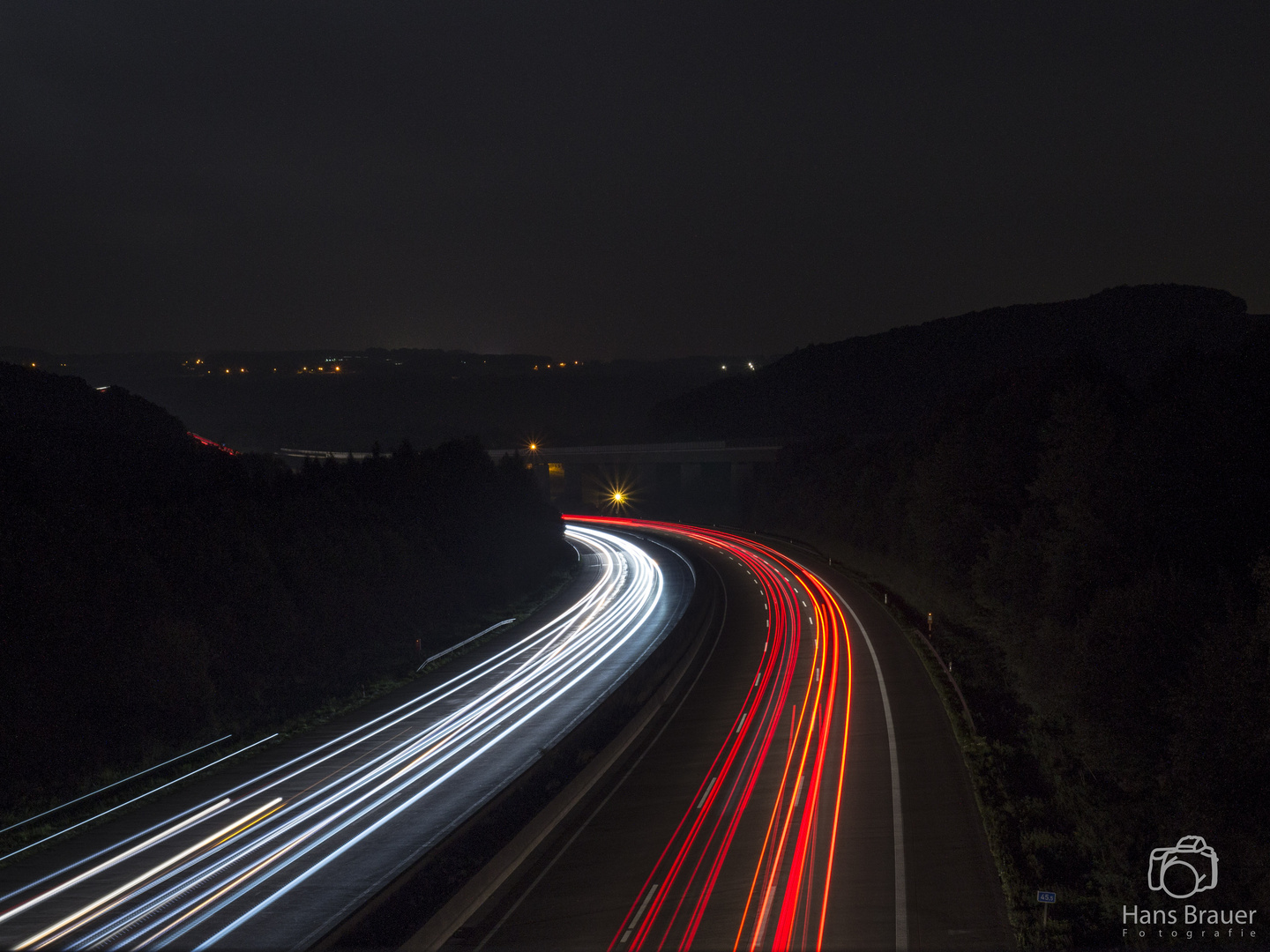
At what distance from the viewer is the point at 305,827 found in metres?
16.8

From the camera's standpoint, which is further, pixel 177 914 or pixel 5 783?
pixel 5 783

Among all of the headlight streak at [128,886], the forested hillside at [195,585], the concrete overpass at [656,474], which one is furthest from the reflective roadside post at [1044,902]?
the concrete overpass at [656,474]

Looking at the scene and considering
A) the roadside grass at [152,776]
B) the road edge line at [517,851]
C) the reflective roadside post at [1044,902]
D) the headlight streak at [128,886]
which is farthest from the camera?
the roadside grass at [152,776]

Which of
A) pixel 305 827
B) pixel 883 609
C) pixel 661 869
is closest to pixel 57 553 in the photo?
pixel 305 827

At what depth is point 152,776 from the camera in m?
20.4

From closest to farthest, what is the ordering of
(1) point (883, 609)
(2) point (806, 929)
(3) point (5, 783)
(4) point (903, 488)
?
(2) point (806, 929)
(3) point (5, 783)
(1) point (883, 609)
(4) point (903, 488)

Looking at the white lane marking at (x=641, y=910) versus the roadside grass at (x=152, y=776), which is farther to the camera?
the roadside grass at (x=152, y=776)

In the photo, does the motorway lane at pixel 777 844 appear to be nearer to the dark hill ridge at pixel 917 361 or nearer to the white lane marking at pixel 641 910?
the white lane marking at pixel 641 910

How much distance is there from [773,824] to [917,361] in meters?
178

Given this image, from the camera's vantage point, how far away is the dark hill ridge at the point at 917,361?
162875mm

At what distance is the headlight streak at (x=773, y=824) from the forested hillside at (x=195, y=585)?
39.7 feet

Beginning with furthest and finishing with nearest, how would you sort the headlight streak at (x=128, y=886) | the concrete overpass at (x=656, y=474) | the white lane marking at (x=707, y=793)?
the concrete overpass at (x=656, y=474)
the white lane marking at (x=707, y=793)
the headlight streak at (x=128, y=886)

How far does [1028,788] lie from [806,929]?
8.00 meters

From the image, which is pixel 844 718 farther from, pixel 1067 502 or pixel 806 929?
pixel 806 929
